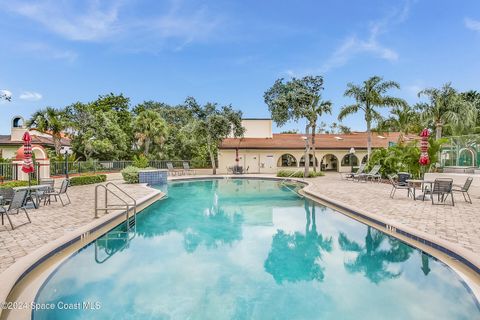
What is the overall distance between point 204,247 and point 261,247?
1.44 meters

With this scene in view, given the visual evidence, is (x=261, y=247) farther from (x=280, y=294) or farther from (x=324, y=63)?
(x=324, y=63)

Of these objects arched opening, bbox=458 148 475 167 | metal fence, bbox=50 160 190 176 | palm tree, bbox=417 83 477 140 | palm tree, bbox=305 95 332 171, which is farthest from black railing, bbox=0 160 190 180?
arched opening, bbox=458 148 475 167

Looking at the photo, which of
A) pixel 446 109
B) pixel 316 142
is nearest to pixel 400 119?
pixel 446 109

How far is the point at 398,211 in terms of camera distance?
9453 mm

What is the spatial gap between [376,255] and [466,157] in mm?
16913

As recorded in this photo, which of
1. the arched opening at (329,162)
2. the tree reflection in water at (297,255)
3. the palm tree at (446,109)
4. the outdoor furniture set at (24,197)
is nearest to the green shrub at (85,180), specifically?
the outdoor furniture set at (24,197)

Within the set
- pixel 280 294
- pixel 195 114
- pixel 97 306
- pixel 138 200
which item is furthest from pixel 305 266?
pixel 195 114

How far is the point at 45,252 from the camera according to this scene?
5.54 meters

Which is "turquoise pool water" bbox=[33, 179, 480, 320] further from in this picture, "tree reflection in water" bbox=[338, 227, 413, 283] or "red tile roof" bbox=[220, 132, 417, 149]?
"red tile roof" bbox=[220, 132, 417, 149]

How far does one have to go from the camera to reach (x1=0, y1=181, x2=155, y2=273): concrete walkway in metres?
5.54

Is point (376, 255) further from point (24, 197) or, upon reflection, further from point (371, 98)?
point (371, 98)

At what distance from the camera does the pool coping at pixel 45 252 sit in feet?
13.8

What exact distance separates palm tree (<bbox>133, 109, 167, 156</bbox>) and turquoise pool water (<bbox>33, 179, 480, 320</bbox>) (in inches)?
887

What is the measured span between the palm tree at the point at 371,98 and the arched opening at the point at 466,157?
6.76m
